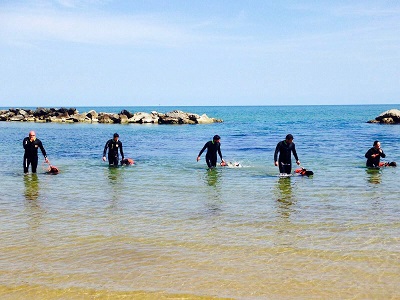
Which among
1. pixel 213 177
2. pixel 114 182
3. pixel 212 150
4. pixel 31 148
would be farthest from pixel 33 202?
pixel 212 150

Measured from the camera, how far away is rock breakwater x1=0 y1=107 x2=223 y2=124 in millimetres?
77938

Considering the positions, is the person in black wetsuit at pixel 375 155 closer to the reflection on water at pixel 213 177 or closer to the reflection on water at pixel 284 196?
the reflection on water at pixel 284 196

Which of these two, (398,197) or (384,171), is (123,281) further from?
(384,171)

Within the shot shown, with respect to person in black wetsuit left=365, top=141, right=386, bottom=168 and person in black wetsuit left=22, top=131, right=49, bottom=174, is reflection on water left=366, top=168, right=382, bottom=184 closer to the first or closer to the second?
person in black wetsuit left=365, top=141, right=386, bottom=168

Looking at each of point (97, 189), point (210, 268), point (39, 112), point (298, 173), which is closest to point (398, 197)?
point (298, 173)

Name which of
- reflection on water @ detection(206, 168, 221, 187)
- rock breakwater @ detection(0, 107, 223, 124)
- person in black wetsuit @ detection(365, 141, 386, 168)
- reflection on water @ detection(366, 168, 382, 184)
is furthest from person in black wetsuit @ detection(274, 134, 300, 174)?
rock breakwater @ detection(0, 107, 223, 124)

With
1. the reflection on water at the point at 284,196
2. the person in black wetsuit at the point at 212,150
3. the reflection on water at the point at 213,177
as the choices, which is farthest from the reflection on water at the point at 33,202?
the person in black wetsuit at the point at 212,150

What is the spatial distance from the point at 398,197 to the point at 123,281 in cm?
949

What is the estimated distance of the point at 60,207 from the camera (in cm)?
1209

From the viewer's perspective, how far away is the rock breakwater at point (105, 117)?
3068 inches

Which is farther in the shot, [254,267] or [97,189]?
[97,189]

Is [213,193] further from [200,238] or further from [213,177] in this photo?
[200,238]

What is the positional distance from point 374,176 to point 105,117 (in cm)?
6898

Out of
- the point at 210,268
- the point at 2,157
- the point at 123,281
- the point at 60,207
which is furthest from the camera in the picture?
the point at 2,157
